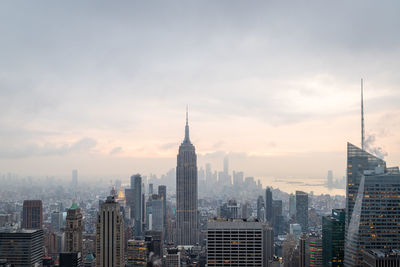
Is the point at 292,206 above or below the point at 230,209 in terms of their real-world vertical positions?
above

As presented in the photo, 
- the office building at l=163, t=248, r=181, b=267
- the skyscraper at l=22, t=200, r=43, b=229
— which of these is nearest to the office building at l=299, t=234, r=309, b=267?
the office building at l=163, t=248, r=181, b=267

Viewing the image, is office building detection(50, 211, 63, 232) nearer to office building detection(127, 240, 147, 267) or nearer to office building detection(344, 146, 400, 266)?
office building detection(127, 240, 147, 267)

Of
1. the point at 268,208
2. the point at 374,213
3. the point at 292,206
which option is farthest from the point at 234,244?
the point at 268,208

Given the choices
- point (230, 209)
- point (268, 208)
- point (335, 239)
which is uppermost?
point (335, 239)

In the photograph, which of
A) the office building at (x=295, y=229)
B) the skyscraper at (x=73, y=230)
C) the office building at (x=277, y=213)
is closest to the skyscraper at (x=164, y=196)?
the office building at (x=277, y=213)

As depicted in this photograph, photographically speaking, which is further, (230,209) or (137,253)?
(230,209)

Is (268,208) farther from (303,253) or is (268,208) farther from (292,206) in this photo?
(303,253)

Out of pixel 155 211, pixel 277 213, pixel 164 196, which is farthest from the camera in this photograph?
pixel 164 196

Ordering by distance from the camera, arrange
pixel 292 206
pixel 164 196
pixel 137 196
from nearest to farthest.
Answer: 1. pixel 292 206
2. pixel 137 196
3. pixel 164 196
